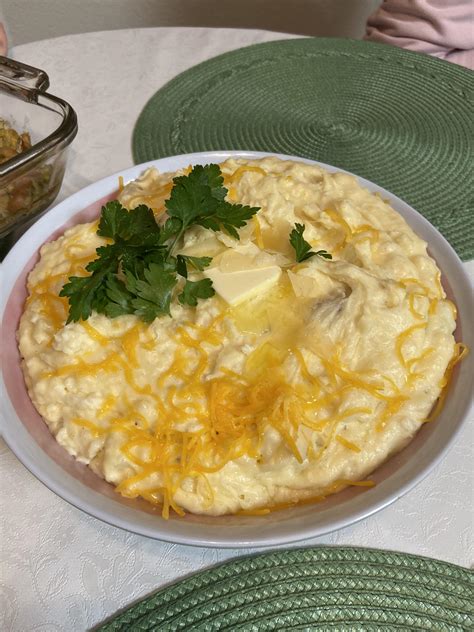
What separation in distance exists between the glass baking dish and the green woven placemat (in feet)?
1.36

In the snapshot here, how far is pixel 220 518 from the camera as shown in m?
1.24

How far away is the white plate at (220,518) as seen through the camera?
1149 millimetres

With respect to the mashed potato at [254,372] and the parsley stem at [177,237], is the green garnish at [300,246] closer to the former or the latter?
the mashed potato at [254,372]

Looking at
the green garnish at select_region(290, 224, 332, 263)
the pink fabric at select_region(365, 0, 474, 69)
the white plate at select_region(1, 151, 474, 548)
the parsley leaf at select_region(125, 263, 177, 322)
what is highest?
the pink fabric at select_region(365, 0, 474, 69)

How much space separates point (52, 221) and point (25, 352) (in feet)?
1.44

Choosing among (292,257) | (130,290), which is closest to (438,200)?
(292,257)

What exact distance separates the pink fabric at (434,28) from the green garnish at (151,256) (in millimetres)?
2104

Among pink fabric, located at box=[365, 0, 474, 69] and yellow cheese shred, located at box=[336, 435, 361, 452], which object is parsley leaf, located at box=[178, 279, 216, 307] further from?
pink fabric, located at box=[365, 0, 474, 69]

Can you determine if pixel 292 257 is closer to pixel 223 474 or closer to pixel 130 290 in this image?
pixel 130 290

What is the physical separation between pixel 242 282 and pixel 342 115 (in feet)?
4.88

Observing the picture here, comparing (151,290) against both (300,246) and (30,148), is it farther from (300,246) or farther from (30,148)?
(30,148)

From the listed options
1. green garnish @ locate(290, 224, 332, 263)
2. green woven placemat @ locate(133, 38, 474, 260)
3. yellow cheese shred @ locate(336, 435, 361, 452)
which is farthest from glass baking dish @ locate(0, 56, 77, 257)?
yellow cheese shred @ locate(336, 435, 361, 452)

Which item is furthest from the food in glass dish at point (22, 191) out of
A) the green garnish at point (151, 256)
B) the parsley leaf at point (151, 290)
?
the parsley leaf at point (151, 290)

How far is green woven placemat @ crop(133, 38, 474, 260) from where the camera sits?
229 centimetres
